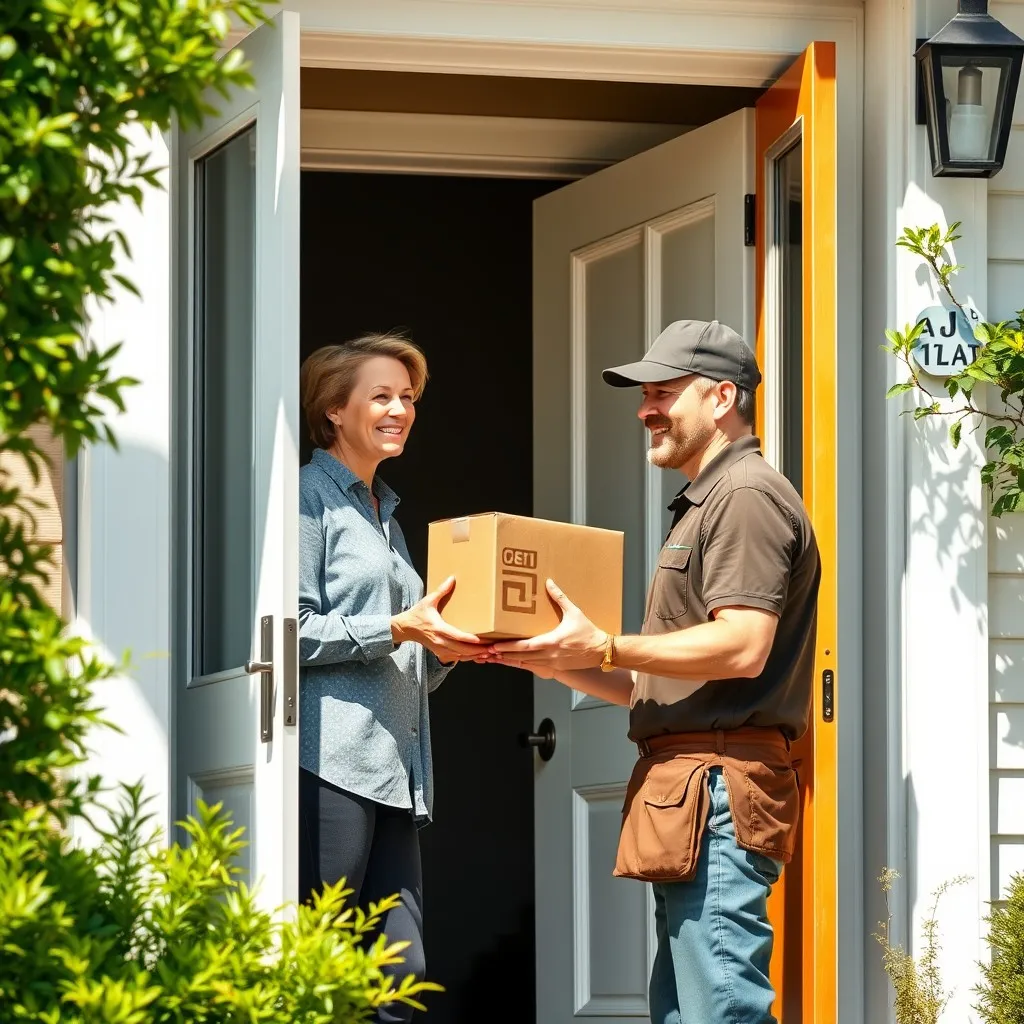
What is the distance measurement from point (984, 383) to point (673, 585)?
1010 mm

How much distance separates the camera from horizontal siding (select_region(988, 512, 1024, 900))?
3.74 metres

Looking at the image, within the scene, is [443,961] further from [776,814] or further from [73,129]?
[73,129]

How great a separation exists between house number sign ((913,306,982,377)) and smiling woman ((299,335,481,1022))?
1127 mm

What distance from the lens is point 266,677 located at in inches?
122

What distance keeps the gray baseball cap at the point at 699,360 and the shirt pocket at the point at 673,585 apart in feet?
1.12

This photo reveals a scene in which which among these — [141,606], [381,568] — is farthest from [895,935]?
[141,606]

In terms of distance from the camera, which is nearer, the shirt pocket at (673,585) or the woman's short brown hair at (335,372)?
the shirt pocket at (673,585)

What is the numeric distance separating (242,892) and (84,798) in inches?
8.3

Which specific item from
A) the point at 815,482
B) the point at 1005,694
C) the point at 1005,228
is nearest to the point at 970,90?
the point at 1005,228

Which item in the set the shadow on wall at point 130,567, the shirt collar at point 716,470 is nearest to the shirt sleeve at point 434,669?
the shadow on wall at point 130,567

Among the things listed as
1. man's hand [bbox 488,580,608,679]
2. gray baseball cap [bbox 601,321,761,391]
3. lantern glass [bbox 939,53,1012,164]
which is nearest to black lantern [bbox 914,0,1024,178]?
lantern glass [bbox 939,53,1012,164]

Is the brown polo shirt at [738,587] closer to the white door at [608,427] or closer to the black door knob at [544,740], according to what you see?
the white door at [608,427]

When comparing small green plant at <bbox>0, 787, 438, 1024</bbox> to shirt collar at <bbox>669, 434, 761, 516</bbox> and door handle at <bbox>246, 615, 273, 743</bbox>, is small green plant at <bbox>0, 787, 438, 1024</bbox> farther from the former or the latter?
shirt collar at <bbox>669, 434, 761, 516</bbox>

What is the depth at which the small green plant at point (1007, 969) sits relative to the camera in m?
3.47
